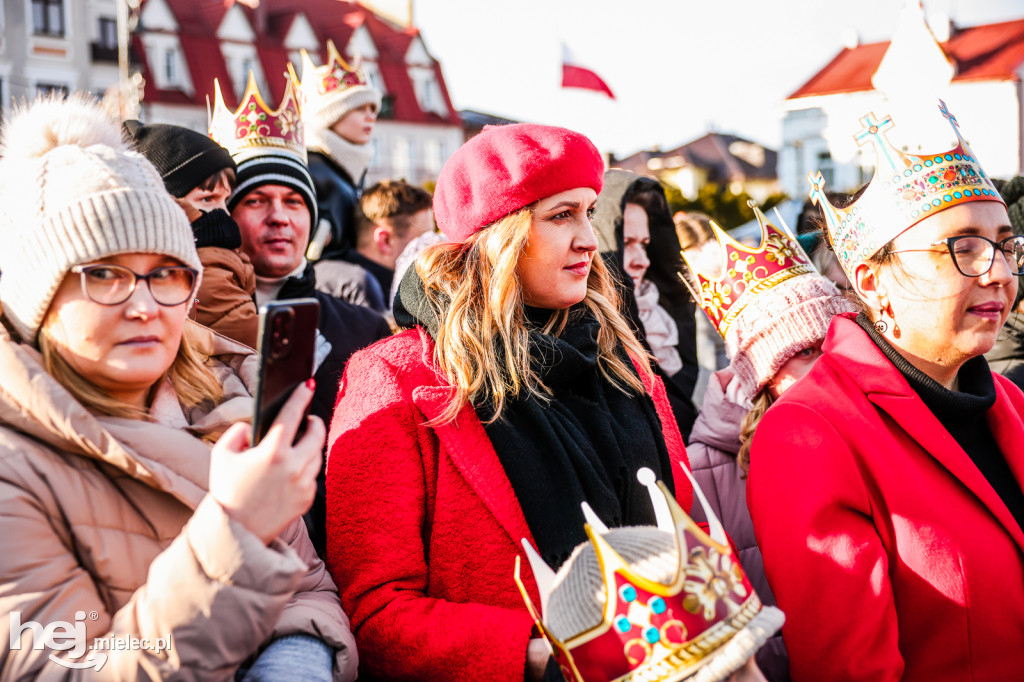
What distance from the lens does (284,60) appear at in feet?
104

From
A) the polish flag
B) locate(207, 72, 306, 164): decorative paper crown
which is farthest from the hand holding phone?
the polish flag

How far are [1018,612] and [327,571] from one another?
1.71 meters

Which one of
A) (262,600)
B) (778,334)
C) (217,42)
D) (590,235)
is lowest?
(262,600)

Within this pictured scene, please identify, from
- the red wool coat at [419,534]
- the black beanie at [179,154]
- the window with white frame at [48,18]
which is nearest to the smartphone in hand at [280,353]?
the red wool coat at [419,534]

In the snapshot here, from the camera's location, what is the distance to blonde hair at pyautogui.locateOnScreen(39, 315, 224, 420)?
6.27 ft

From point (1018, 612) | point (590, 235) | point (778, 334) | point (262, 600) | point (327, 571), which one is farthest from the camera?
point (778, 334)

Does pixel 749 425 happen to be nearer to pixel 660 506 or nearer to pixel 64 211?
pixel 660 506

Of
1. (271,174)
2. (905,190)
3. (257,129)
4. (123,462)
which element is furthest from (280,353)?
(257,129)

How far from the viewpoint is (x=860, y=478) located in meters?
2.20

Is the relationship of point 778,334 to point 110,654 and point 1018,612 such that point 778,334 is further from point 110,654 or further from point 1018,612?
point 110,654

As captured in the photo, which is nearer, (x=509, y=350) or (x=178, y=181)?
(x=509, y=350)

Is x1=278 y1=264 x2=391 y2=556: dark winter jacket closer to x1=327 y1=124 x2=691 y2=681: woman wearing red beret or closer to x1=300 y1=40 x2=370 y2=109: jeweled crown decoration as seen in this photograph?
x1=327 y1=124 x2=691 y2=681: woman wearing red beret

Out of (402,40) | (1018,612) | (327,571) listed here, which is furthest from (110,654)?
(402,40)

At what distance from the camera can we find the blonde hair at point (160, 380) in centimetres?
191
